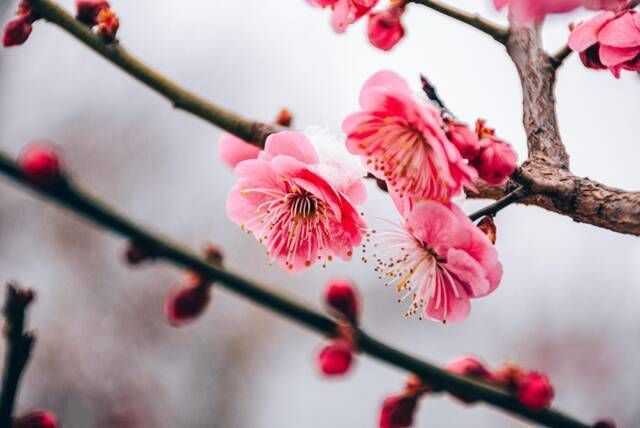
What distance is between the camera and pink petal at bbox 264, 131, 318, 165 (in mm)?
883

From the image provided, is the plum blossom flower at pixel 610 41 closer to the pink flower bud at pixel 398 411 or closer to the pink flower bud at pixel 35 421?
the pink flower bud at pixel 398 411

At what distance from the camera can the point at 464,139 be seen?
767 mm

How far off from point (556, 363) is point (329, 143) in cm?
445

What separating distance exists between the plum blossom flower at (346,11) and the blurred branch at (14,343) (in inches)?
27.2

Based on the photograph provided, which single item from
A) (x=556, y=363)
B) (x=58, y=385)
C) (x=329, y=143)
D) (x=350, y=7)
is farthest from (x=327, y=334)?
(x=58, y=385)

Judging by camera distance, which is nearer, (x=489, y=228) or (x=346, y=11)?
(x=489, y=228)

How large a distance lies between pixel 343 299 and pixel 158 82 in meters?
0.55

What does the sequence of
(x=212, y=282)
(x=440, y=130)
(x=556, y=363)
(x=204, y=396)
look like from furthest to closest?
(x=204, y=396)
(x=556, y=363)
(x=440, y=130)
(x=212, y=282)

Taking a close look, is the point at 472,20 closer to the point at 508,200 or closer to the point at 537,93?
the point at 537,93

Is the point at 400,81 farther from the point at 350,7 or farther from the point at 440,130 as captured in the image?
the point at 350,7

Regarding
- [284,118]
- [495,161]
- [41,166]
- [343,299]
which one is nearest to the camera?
[41,166]

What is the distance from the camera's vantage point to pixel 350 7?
1030 mm

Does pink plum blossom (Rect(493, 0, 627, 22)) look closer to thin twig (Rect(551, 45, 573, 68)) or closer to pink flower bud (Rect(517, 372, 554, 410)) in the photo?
thin twig (Rect(551, 45, 573, 68))

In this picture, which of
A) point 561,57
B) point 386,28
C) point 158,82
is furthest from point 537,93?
point 158,82
